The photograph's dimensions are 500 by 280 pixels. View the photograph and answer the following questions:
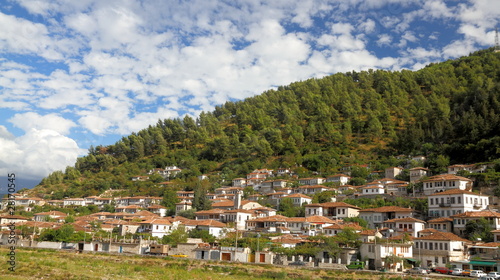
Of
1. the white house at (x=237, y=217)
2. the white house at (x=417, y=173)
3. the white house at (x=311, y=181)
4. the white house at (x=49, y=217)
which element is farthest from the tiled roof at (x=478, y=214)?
the white house at (x=49, y=217)

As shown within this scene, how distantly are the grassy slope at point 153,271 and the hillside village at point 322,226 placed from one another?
5052 millimetres

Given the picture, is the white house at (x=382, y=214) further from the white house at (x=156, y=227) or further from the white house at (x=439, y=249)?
the white house at (x=156, y=227)

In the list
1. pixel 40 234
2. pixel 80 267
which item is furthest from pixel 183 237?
pixel 40 234

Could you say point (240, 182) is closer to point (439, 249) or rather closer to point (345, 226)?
point (345, 226)

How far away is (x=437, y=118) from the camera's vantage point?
9881 centimetres

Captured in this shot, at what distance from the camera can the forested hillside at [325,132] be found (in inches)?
3457

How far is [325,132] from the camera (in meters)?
111

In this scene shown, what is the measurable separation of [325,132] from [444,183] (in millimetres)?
52660

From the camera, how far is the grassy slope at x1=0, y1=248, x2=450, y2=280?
32.9 metres

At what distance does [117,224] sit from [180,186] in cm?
2934

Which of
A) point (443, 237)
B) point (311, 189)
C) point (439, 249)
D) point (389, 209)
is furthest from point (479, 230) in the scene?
point (311, 189)

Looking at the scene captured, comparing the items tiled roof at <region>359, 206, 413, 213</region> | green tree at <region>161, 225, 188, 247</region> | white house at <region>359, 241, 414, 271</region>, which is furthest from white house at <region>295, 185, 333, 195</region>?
white house at <region>359, 241, 414, 271</region>

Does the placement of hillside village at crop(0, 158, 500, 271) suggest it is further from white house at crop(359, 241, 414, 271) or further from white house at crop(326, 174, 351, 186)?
Answer: white house at crop(326, 174, 351, 186)

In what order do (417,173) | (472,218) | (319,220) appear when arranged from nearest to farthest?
(472,218) → (319,220) → (417,173)
